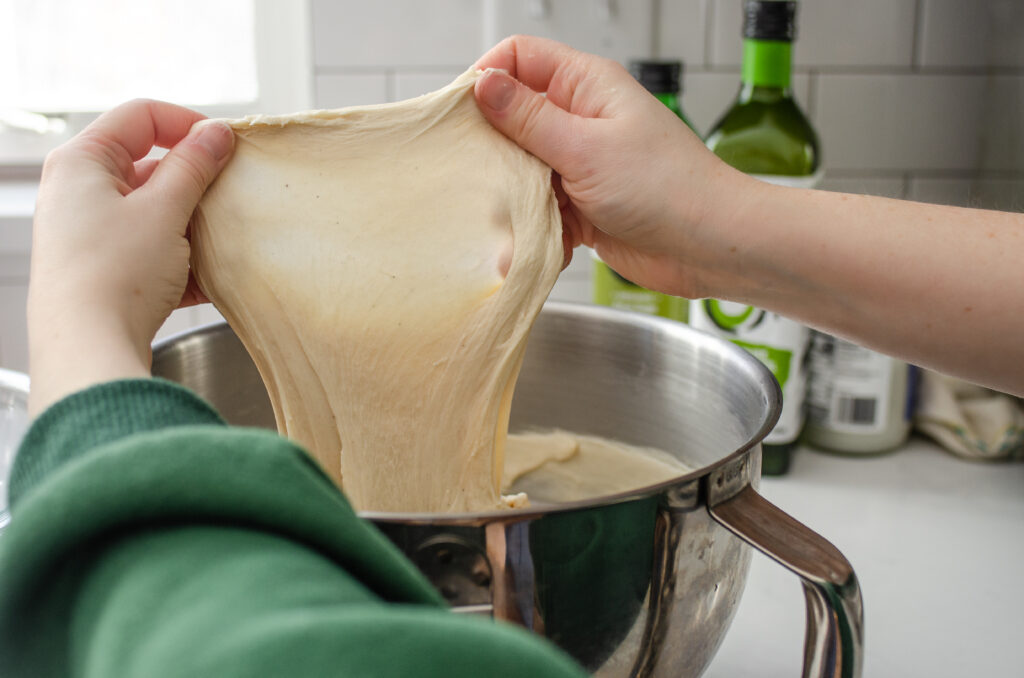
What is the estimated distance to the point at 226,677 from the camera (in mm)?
164

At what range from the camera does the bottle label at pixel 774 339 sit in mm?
690

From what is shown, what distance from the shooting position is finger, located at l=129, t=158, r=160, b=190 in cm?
44

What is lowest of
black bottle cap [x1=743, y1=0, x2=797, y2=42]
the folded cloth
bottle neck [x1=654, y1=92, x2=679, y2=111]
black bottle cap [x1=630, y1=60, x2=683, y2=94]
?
the folded cloth

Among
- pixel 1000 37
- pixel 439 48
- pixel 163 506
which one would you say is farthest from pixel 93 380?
pixel 1000 37

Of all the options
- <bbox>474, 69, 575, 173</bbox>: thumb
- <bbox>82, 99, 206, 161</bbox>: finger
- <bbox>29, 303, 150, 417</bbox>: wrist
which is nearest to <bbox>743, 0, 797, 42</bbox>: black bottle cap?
<bbox>474, 69, 575, 173</bbox>: thumb

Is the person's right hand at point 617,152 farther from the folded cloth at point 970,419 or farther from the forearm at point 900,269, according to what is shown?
the folded cloth at point 970,419

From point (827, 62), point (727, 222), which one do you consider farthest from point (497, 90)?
point (827, 62)

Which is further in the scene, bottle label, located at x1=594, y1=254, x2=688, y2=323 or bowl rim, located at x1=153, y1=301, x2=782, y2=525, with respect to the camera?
bottle label, located at x1=594, y1=254, x2=688, y2=323

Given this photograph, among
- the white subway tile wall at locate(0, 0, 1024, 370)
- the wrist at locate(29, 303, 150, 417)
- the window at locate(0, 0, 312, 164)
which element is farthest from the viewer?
the window at locate(0, 0, 312, 164)

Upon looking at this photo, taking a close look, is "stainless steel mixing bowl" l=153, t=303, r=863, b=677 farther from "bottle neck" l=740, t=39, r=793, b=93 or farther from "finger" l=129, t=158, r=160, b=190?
"bottle neck" l=740, t=39, r=793, b=93

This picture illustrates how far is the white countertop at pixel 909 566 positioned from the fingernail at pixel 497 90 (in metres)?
0.34

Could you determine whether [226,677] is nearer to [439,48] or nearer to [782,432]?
[782,432]

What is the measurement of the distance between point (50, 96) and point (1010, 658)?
3.71 ft

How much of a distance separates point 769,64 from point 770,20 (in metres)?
0.03
